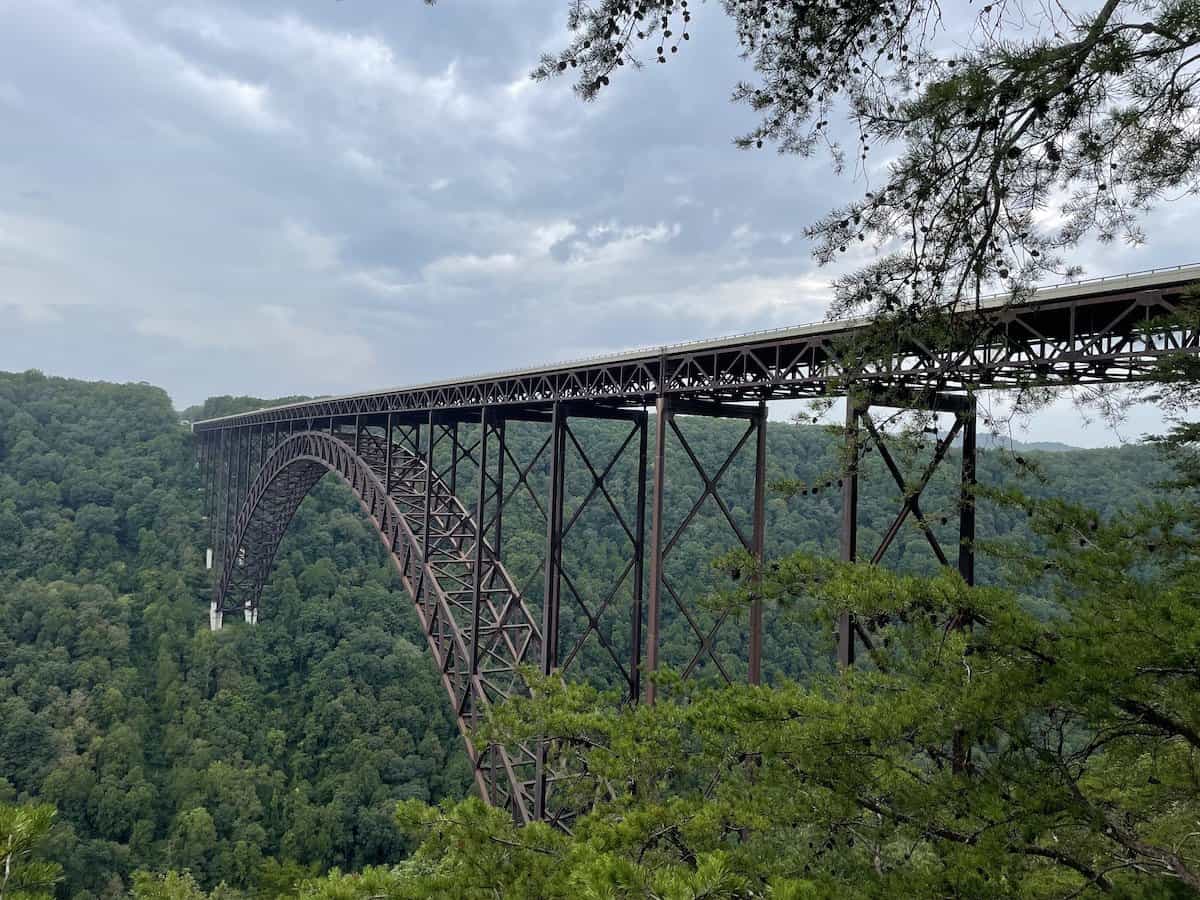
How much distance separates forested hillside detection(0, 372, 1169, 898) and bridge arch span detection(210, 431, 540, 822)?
5327 mm

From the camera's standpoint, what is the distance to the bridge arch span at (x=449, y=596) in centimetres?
1402

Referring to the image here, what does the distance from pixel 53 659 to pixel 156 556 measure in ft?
32.7

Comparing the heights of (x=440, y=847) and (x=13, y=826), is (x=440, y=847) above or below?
below

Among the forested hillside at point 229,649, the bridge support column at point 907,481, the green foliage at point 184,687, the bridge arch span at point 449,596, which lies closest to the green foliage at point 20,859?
the bridge support column at point 907,481

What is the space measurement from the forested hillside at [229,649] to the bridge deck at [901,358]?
9019 mm

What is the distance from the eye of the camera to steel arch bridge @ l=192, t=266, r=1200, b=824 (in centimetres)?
452

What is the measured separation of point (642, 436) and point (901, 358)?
7.71 m

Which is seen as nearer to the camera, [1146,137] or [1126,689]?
[1146,137]

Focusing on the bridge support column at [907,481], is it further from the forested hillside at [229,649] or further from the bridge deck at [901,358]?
the forested hillside at [229,649]

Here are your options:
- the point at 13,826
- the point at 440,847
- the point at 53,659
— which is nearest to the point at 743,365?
the point at 440,847

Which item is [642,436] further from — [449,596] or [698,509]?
[449,596]

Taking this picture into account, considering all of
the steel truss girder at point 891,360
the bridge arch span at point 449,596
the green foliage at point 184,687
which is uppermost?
the steel truss girder at point 891,360

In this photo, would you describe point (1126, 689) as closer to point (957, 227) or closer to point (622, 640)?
point (957, 227)

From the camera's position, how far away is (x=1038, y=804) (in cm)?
355
